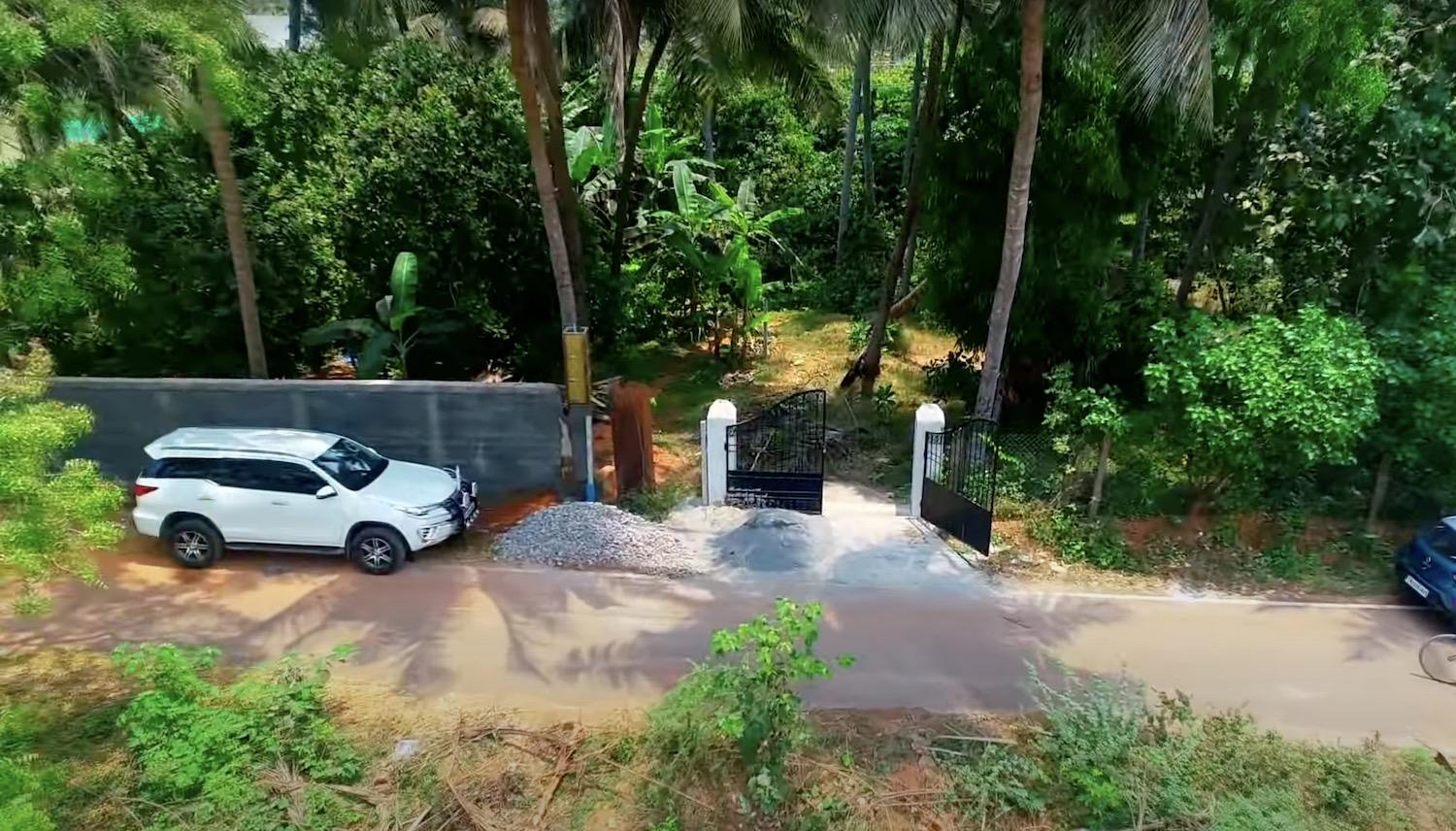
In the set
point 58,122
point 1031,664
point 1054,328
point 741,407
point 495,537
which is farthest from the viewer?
point 741,407

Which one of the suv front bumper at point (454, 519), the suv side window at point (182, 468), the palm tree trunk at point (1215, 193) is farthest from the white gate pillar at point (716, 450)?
the palm tree trunk at point (1215, 193)

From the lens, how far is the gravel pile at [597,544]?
10562 mm

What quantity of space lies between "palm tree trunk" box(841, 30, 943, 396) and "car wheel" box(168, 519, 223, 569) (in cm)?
1040

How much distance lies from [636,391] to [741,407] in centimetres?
418

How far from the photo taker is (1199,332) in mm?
10305

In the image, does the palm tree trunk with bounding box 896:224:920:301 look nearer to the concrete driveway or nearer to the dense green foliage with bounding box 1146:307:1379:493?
the dense green foliage with bounding box 1146:307:1379:493

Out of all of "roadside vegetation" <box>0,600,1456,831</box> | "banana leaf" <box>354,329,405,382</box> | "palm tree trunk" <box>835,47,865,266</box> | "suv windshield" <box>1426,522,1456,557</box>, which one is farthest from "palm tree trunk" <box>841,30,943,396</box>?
"roadside vegetation" <box>0,600,1456,831</box>

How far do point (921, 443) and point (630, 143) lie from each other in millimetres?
8470

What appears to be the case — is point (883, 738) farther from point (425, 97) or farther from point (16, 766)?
point (425, 97)

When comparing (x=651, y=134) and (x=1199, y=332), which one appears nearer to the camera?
(x=1199, y=332)

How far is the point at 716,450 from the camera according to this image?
11.9m

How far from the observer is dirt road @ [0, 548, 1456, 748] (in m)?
8.23

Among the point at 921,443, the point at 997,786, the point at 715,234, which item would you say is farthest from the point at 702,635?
the point at 715,234

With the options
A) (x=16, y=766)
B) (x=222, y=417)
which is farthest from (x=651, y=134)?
(x=16, y=766)
